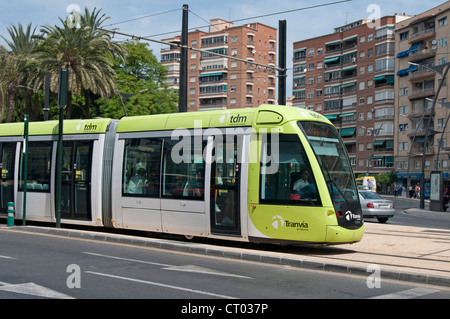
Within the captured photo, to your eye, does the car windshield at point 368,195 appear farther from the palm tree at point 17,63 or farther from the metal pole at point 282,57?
the palm tree at point 17,63

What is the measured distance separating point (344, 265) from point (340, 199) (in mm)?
2170

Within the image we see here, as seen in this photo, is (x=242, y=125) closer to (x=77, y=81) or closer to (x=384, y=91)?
(x=77, y=81)

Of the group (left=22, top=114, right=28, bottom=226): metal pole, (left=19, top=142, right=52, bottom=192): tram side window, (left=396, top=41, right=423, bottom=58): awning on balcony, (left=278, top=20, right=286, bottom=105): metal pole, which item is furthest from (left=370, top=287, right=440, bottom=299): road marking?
(left=396, top=41, right=423, bottom=58): awning on balcony

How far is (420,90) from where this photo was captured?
78.9 metres

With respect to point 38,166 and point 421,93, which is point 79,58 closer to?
point 38,166

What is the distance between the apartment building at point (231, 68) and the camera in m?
97.2

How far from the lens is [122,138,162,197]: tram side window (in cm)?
1466

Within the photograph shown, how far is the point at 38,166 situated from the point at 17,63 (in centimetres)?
2594

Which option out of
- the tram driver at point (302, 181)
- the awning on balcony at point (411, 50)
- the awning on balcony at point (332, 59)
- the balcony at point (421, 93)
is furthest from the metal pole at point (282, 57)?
the awning on balcony at point (332, 59)

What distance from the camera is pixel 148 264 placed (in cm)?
1073

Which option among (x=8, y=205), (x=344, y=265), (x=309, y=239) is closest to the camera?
Answer: (x=344, y=265)

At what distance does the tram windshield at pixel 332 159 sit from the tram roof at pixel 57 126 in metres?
6.27

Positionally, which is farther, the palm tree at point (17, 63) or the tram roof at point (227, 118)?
the palm tree at point (17, 63)
